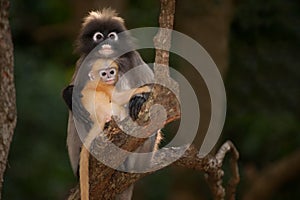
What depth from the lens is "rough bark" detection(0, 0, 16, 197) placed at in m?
4.70

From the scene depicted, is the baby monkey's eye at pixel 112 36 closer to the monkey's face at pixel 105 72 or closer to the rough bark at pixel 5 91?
the monkey's face at pixel 105 72

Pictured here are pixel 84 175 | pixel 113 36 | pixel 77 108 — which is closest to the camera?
pixel 84 175

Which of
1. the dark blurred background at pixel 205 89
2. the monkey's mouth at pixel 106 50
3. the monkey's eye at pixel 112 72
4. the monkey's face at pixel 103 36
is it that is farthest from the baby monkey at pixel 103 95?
the dark blurred background at pixel 205 89

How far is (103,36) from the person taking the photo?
4.88 m

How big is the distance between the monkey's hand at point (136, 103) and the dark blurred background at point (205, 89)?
2832mm

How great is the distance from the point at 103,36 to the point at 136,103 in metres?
0.54

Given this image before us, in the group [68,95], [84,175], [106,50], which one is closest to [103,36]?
[106,50]

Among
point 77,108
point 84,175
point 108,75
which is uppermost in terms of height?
point 108,75

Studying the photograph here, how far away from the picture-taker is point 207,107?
7.66m

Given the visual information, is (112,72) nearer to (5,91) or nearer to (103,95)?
(103,95)

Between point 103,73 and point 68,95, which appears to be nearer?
point 103,73

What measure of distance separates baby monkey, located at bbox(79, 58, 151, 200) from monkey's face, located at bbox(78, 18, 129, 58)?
210 mm

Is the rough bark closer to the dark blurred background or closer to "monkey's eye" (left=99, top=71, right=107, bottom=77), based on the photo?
"monkey's eye" (left=99, top=71, right=107, bottom=77)

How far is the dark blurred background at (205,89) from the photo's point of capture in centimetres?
769
